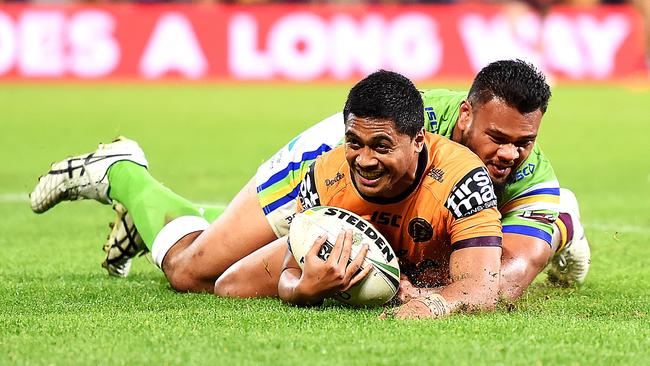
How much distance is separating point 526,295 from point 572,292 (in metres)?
0.37

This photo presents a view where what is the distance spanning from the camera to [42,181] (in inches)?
305

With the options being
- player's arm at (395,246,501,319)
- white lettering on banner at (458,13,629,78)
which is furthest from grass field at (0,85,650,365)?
white lettering on banner at (458,13,629,78)

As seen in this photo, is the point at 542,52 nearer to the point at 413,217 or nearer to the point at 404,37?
the point at 404,37

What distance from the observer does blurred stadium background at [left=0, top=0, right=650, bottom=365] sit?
5.11 metres

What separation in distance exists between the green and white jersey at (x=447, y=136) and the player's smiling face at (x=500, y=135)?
30 centimetres

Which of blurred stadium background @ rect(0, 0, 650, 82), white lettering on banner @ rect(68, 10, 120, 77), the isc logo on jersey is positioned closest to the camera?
the isc logo on jersey

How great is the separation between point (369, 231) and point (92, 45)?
1935cm

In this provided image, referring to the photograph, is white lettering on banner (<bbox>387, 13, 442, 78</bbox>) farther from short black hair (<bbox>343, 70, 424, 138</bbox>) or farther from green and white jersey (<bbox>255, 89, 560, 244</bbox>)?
short black hair (<bbox>343, 70, 424, 138</bbox>)

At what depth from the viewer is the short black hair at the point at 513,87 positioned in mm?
6230

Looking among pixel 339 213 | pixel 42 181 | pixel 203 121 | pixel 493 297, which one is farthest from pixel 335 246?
pixel 203 121

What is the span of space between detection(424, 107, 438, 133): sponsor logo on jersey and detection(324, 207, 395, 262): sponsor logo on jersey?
1.05 m

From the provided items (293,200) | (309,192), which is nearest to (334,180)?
(309,192)

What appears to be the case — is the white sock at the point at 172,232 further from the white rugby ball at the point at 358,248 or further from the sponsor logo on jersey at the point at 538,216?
the sponsor logo on jersey at the point at 538,216

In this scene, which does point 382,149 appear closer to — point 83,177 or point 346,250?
point 346,250
